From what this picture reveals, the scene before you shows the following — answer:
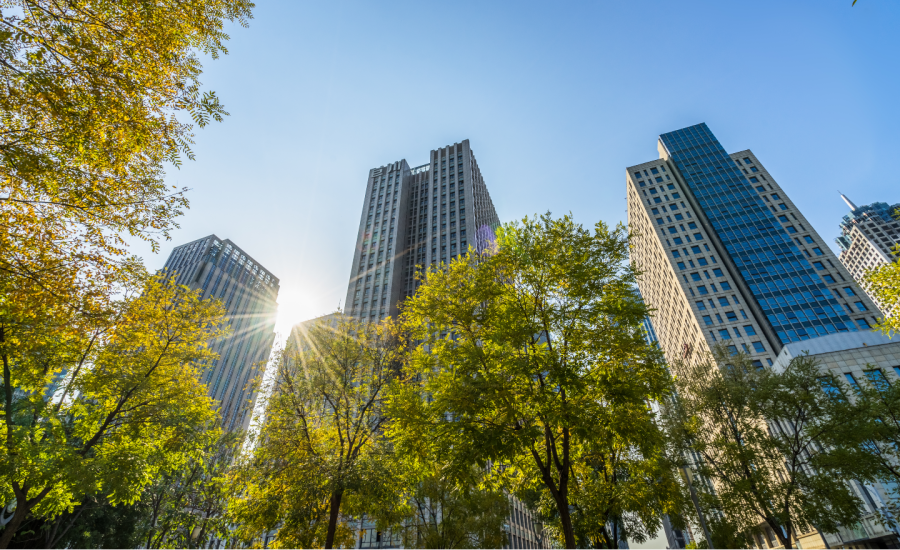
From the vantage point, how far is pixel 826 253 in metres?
67.9

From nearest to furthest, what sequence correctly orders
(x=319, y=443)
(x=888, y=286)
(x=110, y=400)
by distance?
1. (x=110, y=400)
2. (x=888, y=286)
3. (x=319, y=443)

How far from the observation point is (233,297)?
374 feet

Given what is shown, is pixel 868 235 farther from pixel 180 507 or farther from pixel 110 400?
pixel 110 400

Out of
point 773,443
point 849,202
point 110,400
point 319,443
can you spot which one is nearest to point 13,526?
point 110,400

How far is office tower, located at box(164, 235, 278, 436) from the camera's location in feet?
→ 317

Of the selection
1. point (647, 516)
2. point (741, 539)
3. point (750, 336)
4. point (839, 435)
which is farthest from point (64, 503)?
point (750, 336)

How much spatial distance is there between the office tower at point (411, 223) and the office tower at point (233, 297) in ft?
146

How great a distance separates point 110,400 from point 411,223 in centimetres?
7373

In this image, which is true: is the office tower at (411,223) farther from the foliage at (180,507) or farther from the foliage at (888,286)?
the foliage at (888,286)

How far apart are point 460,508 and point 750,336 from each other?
61.3 meters

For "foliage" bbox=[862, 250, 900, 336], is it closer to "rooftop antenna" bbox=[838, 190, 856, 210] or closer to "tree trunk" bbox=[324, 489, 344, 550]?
"tree trunk" bbox=[324, 489, 344, 550]

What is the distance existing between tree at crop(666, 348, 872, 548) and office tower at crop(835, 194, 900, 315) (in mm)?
169550

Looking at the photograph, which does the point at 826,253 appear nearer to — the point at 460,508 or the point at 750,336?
the point at 750,336

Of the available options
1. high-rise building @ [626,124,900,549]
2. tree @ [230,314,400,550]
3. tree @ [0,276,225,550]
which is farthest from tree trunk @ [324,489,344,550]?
high-rise building @ [626,124,900,549]
